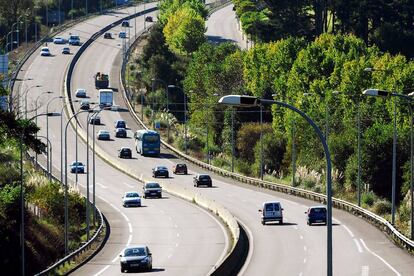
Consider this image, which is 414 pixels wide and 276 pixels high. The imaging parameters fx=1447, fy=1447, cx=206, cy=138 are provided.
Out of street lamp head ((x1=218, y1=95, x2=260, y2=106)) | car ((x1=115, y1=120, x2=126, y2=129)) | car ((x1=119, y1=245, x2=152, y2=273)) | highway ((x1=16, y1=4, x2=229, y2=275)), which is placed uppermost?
street lamp head ((x1=218, y1=95, x2=260, y2=106))

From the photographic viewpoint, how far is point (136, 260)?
218 feet

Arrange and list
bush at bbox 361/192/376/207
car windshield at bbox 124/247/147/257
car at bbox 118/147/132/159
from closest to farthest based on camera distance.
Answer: car windshield at bbox 124/247/147/257 < bush at bbox 361/192/376/207 < car at bbox 118/147/132/159

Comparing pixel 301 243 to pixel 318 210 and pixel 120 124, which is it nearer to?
pixel 318 210

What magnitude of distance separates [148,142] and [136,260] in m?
71.2

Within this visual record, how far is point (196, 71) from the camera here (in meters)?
167

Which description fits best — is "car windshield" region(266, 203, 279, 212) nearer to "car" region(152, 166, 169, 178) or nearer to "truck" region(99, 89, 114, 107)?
"car" region(152, 166, 169, 178)

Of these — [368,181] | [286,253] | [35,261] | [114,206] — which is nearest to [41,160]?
[114,206]

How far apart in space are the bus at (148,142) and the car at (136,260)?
226 feet

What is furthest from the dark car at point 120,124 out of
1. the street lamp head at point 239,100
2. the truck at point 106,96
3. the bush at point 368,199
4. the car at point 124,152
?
the street lamp head at point 239,100

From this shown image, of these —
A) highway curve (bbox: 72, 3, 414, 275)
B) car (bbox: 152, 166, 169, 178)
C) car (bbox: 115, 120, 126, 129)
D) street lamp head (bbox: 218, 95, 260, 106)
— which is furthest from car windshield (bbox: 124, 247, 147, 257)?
car (bbox: 115, 120, 126, 129)

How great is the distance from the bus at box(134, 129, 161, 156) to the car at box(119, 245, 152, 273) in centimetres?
6901

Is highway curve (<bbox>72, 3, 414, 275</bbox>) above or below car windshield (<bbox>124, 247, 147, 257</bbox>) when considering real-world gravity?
below

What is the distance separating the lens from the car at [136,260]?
6644 centimetres

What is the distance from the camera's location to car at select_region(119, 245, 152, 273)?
6644cm
